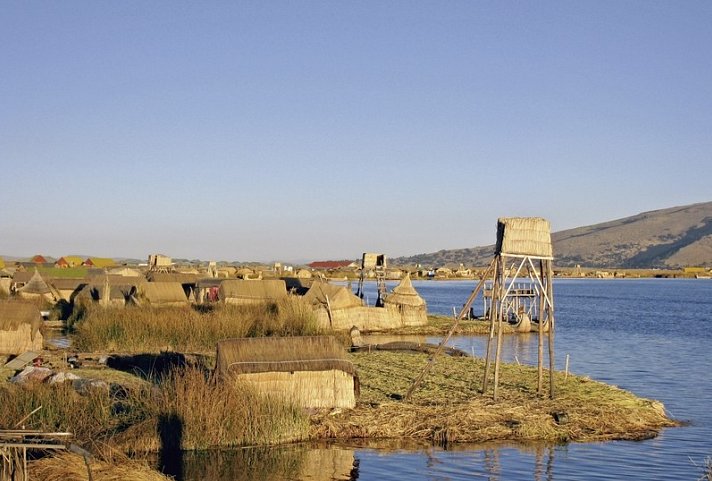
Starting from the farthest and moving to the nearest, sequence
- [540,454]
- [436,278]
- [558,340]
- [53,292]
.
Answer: [436,278] < [53,292] < [558,340] < [540,454]

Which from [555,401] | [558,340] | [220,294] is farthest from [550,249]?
[220,294]

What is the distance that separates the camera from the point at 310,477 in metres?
18.3

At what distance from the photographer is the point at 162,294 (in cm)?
5216

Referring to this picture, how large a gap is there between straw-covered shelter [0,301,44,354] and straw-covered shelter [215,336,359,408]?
1476 cm

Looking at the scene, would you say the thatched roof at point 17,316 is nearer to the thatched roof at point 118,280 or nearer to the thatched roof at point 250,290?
the thatched roof at point 250,290

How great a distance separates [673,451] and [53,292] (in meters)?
47.1

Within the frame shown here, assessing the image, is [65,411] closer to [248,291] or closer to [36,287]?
[248,291]

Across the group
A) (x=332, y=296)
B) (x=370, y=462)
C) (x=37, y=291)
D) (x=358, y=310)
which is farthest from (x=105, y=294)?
(x=370, y=462)

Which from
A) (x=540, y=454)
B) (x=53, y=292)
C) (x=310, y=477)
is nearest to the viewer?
(x=310, y=477)

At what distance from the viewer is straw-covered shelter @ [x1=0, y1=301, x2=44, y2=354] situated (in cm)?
3362

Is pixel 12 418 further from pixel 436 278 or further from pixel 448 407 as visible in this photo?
pixel 436 278

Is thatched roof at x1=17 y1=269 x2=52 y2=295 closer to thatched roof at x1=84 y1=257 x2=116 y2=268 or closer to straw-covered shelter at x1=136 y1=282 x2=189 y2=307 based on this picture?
straw-covered shelter at x1=136 y1=282 x2=189 y2=307

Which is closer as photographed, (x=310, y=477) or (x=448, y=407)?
(x=310, y=477)

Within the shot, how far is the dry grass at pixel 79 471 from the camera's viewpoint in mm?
14789
